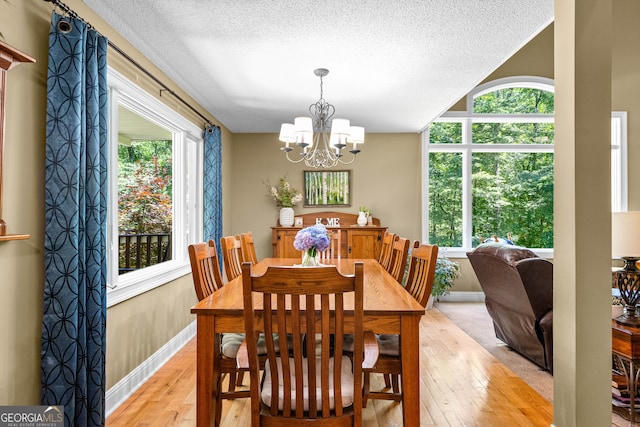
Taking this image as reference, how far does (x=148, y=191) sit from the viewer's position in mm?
3727

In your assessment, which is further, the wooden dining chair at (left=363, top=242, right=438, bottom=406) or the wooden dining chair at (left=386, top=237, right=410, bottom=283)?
the wooden dining chair at (left=386, top=237, right=410, bottom=283)

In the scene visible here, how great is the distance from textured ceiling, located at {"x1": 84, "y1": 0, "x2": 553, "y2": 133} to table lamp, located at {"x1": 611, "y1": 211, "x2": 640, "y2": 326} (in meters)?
1.29

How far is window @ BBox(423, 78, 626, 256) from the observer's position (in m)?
6.16

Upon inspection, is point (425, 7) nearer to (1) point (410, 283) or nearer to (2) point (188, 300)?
(1) point (410, 283)

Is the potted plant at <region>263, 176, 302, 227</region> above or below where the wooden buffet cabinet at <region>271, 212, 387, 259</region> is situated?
above

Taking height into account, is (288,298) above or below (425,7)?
below

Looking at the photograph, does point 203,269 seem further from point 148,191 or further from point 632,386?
point 632,386

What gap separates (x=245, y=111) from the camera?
4.74m

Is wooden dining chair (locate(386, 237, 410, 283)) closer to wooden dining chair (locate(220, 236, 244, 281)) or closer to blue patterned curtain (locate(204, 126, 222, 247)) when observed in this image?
wooden dining chair (locate(220, 236, 244, 281))

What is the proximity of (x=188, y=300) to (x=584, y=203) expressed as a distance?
356 centimetres

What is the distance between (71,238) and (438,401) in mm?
2397

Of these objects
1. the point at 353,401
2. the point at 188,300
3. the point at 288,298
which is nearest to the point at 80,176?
the point at 288,298

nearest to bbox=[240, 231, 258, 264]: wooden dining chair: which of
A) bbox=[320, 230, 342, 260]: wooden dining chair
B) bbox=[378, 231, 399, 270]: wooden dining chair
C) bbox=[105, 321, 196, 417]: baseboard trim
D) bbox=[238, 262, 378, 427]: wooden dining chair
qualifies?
bbox=[320, 230, 342, 260]: wooden dining chair

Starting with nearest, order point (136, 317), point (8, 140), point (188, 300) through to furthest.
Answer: point (8, 140)
point (136, 317)
point (188, 300)
